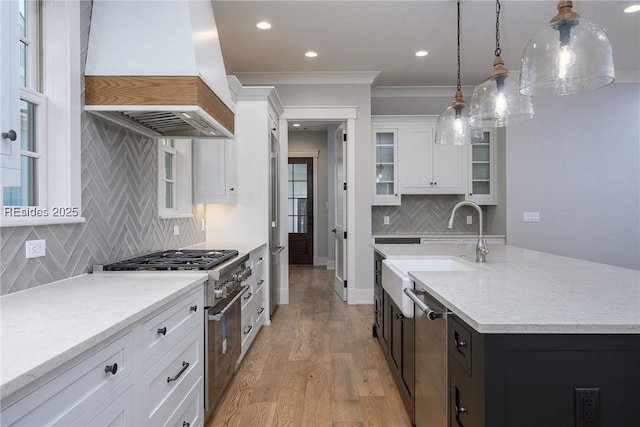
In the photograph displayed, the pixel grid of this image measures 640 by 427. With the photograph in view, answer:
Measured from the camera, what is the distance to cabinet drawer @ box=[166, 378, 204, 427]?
1661 millimetres

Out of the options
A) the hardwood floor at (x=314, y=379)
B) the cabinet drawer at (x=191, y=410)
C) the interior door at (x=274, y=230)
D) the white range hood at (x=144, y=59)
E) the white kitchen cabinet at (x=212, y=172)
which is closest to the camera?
the cabinet drawer at (x=191, y=410)

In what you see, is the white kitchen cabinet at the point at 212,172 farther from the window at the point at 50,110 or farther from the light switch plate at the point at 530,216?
the light switch plate at the point at 530,216

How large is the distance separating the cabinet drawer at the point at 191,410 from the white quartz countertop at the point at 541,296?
120cm

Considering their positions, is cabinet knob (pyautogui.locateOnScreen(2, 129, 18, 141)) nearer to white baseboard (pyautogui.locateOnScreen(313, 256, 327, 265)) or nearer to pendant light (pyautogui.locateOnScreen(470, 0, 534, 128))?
pendant light (pyautogui.locateOnScreen(470, 0, 534, 128))

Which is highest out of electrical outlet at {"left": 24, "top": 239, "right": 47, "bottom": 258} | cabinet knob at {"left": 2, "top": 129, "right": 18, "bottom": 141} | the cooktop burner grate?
cabinet knob at {"left": 2, "top": 129, "right": 18, "bottom": 141}

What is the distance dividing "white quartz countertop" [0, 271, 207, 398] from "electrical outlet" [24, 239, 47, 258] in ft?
0.46

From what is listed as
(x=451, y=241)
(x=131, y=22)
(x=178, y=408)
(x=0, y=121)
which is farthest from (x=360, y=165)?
(x=0, y=121)

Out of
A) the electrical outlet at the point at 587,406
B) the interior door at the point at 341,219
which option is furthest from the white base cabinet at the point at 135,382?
the interior door at the point at 341,219

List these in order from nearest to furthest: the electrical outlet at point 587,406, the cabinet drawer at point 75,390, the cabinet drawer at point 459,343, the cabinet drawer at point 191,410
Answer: the cabinet drawer at point 75,390
the electrical outlet at point 587,406
the cabinet drawer at point 459,343
the cabinet drawer at point 191,410

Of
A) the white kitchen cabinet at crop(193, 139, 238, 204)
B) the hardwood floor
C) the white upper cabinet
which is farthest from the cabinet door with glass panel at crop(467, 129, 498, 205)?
the white kitchen cabinet at crop(193, 139, 238, 204)

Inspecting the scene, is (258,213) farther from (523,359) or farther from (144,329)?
(523,359)

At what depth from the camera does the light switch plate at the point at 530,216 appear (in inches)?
195

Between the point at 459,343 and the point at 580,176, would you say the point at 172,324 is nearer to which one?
the point at 459,343

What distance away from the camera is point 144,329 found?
1332 mm
